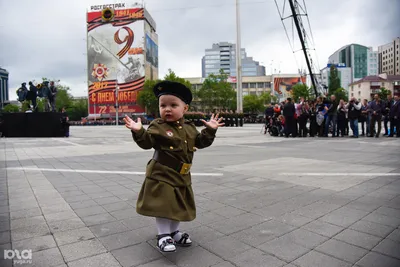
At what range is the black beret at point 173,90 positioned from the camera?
2508 mm

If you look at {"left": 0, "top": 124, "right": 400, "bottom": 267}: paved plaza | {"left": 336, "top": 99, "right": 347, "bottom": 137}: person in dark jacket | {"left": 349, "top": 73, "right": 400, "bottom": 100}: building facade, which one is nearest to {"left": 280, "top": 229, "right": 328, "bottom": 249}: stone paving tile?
{"left": 0, "top": 124, "right": 400, "bottom": 267}: paved plaza

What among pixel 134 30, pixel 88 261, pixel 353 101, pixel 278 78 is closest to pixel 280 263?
pixel 88 261

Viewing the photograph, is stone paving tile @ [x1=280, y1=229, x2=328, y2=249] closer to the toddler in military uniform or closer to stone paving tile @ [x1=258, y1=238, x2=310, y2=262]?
stone paving tile @ [x1=258, y1=238, x2=310, y2=262]

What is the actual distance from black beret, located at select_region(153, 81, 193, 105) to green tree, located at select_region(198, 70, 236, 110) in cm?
6189

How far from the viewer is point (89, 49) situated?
77.8m

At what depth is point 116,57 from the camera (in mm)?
76500

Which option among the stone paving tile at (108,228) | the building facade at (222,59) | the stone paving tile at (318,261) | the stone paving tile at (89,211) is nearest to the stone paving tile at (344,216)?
the stone paving tile at (318,261)

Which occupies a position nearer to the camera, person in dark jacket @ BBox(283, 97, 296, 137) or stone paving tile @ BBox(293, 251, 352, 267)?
stone paving tile @ BBox(293, 251, 352, 267)

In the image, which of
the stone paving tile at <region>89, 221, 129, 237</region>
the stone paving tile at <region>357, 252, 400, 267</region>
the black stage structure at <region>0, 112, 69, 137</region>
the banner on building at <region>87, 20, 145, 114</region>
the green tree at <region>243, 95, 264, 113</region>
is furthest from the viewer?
the green tree at <region>243, 95, 264, 113</region>

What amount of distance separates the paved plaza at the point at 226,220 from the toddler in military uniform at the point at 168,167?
263 mm

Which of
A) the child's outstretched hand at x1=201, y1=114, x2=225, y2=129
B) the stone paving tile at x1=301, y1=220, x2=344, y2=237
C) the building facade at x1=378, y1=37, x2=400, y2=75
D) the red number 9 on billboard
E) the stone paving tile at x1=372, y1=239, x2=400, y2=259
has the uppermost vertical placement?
the red number 9 on billboard

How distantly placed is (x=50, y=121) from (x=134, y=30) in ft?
205

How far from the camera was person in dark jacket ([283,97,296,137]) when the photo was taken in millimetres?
14062

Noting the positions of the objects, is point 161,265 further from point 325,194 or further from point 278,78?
point 278,78
